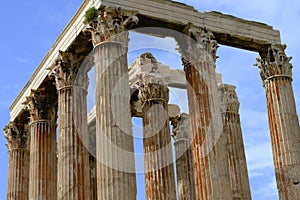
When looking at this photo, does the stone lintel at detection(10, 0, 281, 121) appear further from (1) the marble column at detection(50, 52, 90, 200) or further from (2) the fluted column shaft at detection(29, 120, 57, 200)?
(2) the fluted column shaft at detection(29, 120, 57, 200)

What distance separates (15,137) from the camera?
28.3 meters

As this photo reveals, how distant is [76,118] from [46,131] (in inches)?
147

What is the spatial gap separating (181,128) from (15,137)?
30.4 ft

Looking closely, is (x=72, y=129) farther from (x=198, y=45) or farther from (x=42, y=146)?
(x=198, y=45)

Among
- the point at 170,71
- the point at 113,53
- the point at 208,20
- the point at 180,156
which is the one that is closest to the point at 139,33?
the point at 208,20

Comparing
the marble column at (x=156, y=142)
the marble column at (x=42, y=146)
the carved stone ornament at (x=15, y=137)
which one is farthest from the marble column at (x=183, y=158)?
the carved stone ornament at (x=15, y=137)

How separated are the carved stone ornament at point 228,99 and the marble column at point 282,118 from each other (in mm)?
4179

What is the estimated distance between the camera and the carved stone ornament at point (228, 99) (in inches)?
1099

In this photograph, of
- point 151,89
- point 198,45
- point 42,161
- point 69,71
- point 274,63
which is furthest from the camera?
point 151,89

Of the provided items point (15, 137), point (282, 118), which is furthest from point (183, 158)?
point (15, 137)

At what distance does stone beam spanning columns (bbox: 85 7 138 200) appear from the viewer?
1698 cm

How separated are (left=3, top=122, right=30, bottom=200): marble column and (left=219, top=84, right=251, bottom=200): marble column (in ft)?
34.3

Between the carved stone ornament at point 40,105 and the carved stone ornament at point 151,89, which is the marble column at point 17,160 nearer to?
the carved stone ornament at point 40,105

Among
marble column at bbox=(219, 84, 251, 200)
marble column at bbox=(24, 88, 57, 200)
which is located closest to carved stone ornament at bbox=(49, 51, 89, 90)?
marble column at bbox=(24, 88, 57, 200)
